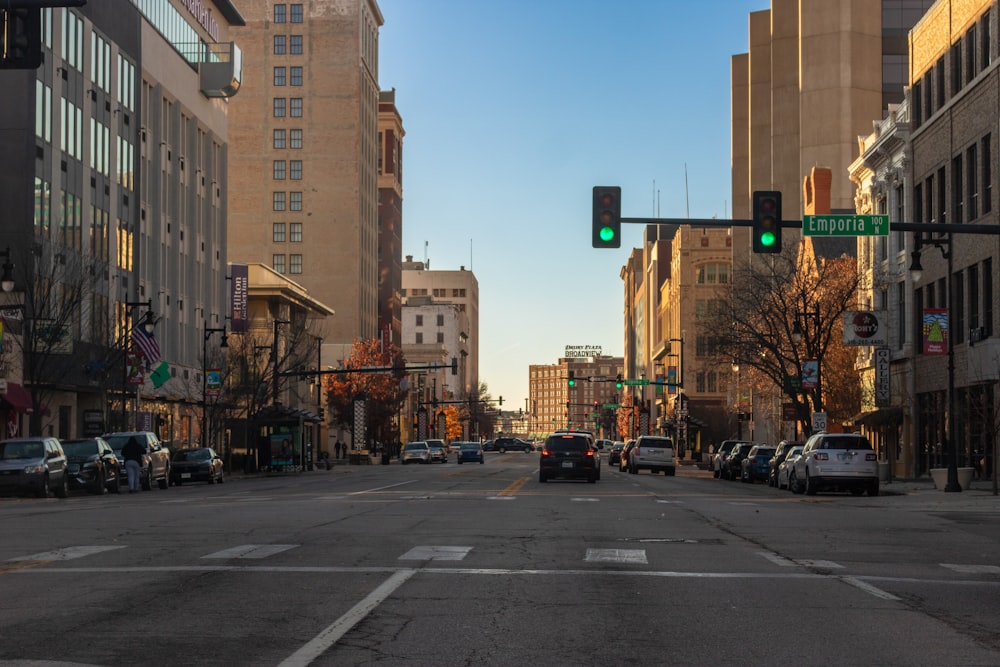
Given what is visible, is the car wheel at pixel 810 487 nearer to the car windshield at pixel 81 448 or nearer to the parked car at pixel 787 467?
the parked car at pixel 787 467

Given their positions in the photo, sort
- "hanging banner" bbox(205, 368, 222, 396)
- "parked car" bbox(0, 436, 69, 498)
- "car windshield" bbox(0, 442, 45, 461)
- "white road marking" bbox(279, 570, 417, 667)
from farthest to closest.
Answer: "hanging banner" bbox(205, 368, 222, 396) < "car windshield" bbox(0, 442, 45, 461) < "parked car" bbox(0, 436, 69, 498) < "white road marking" bbox(279, 570, 417, 667)

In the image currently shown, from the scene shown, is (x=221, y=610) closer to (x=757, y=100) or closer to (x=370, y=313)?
(x=757, y=100)

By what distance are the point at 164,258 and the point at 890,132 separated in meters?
38.6

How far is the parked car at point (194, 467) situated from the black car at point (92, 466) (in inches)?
396

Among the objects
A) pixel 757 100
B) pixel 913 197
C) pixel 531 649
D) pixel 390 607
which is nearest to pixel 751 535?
pixel 390 607

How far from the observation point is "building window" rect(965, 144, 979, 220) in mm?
49219

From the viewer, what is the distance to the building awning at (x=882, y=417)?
58625 mm

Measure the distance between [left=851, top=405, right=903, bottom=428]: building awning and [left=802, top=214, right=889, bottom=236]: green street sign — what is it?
33.5m

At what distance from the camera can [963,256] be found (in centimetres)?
5047

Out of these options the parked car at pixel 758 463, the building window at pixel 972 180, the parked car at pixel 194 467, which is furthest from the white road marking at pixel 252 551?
the parked car at pixel 758 463

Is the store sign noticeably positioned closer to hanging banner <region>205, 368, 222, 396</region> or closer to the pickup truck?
the pickup truck

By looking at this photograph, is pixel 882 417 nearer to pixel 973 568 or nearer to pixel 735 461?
pixel 735 461

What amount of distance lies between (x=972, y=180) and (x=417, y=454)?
54.7m

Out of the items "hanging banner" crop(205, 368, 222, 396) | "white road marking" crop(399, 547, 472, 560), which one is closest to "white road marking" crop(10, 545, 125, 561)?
"white road marking" crop(399, 547, 472, 560)
